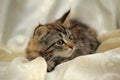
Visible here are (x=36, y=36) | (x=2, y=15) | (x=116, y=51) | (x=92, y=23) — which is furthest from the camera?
(x=92, y=23)

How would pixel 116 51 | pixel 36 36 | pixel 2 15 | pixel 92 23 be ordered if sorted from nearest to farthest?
pixel 116 51 → pixel 36 36 → pixel 2 15 → pixel 92 23

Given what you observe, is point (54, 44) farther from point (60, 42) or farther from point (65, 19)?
point (65, 19)

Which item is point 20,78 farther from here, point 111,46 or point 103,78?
point 111,46

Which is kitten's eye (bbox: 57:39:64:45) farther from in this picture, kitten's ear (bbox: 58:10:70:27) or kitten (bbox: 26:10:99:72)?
kitten's ear (bbox: 58:10:70:27)

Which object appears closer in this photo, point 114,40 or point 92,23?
point 114,40

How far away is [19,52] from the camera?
45.3 inches

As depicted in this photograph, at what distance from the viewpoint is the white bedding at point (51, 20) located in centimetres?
86

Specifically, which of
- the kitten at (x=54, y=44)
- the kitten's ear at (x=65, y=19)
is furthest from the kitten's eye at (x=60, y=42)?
the kitten's ear at (x=65, y=19)

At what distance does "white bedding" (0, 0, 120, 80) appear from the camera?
34.0 inches

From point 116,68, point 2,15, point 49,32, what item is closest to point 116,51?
point 116,68

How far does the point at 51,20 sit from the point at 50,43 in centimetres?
22

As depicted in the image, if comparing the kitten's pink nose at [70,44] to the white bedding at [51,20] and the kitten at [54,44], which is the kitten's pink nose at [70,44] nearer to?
the kitten at [54,44]

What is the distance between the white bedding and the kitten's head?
0.26 ft

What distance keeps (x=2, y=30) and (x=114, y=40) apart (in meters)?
0.49
